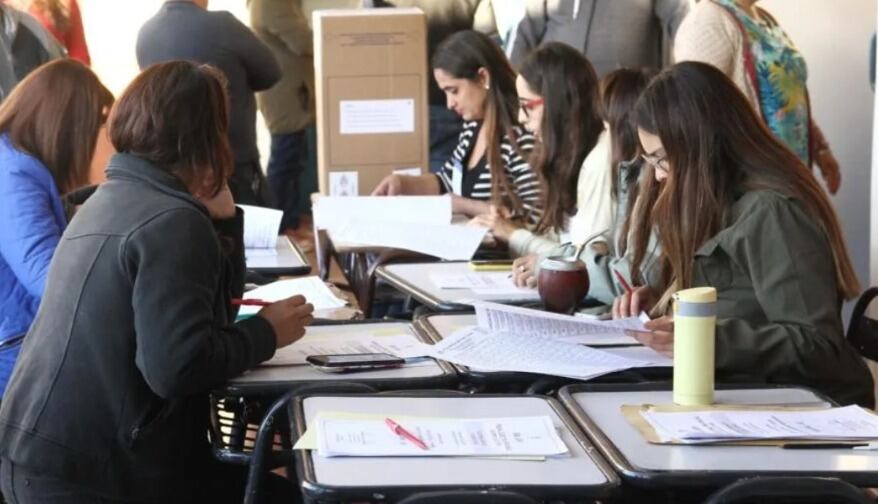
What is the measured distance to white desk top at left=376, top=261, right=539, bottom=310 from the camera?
313 centimetres

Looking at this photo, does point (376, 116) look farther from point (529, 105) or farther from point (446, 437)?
point (446, 437)

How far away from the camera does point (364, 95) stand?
16.4 ft

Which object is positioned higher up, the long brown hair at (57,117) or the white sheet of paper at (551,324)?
the long brown hair at (57,117)

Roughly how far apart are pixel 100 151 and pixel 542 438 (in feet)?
8.90

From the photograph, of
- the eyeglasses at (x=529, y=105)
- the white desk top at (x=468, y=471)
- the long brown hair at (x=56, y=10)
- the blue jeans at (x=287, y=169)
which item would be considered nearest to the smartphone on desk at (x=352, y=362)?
the white desk top at (x=468, y=471)

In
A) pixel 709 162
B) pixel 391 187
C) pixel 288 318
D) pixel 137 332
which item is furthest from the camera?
pixel 391 187

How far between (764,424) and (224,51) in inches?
147

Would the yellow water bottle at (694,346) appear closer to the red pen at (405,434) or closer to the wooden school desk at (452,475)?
the wooden school desk at (452,475)

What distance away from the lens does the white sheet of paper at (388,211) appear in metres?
4.25

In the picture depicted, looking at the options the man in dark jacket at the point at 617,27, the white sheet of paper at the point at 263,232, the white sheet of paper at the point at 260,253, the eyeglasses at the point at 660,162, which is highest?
the man in dark jacket at the point at 617,27

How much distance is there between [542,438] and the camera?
1.96 m

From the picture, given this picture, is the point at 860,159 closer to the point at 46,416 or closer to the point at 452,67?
the point at 452,67

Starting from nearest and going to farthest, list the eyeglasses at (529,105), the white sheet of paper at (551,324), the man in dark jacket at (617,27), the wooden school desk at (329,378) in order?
1. the wooden school desk at (329,378)
2. the white sheet of paper at (551,324)
3. the eyeglasses at (529,105)
4. the man in dark jacket at (617,27)

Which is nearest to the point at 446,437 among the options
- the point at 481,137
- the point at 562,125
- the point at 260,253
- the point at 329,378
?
the point at 329,378
